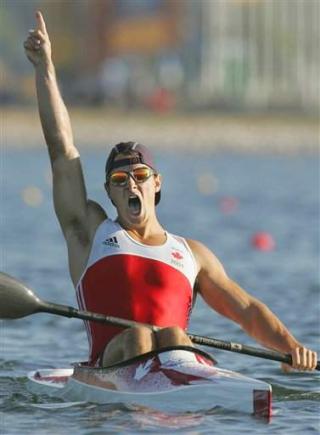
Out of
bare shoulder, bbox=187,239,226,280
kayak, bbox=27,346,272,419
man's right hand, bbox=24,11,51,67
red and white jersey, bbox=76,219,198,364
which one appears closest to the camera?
kayak, bbox=27,346,272,419

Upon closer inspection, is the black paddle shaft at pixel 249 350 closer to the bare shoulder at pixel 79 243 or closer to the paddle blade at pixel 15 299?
the bare shoulder at pixel 79 243

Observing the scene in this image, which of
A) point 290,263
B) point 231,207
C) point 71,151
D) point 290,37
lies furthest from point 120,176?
point 290,37

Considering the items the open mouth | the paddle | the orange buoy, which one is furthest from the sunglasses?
the orange buoy

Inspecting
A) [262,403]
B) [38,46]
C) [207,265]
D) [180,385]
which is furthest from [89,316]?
[38,46]

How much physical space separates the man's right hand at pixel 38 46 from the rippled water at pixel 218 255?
2.09 meters

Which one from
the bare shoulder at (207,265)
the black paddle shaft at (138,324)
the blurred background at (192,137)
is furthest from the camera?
the blurred background at (192,137)

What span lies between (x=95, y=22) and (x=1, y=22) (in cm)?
603

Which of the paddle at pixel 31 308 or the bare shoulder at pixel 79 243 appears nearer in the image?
the paddle at pixel 31 308

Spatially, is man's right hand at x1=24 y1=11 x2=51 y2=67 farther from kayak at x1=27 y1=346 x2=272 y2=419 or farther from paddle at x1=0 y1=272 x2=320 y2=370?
kayak at x1=27 y1=346 x2=272 y2=419

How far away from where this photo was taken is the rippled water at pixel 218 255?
8.88 meters

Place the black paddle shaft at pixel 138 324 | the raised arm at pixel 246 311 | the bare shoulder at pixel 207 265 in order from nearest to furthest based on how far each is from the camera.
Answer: the black paddle shaft at pixel 138 324 → the raised arm at pixel 246 311 → the bare shoulder at pixel 207 265

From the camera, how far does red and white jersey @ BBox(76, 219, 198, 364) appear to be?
30.4 feet

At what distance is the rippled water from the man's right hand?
82.5 inches

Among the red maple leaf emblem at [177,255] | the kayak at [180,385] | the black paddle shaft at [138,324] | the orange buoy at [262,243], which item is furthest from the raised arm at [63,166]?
the orange buoy at [262,243]
